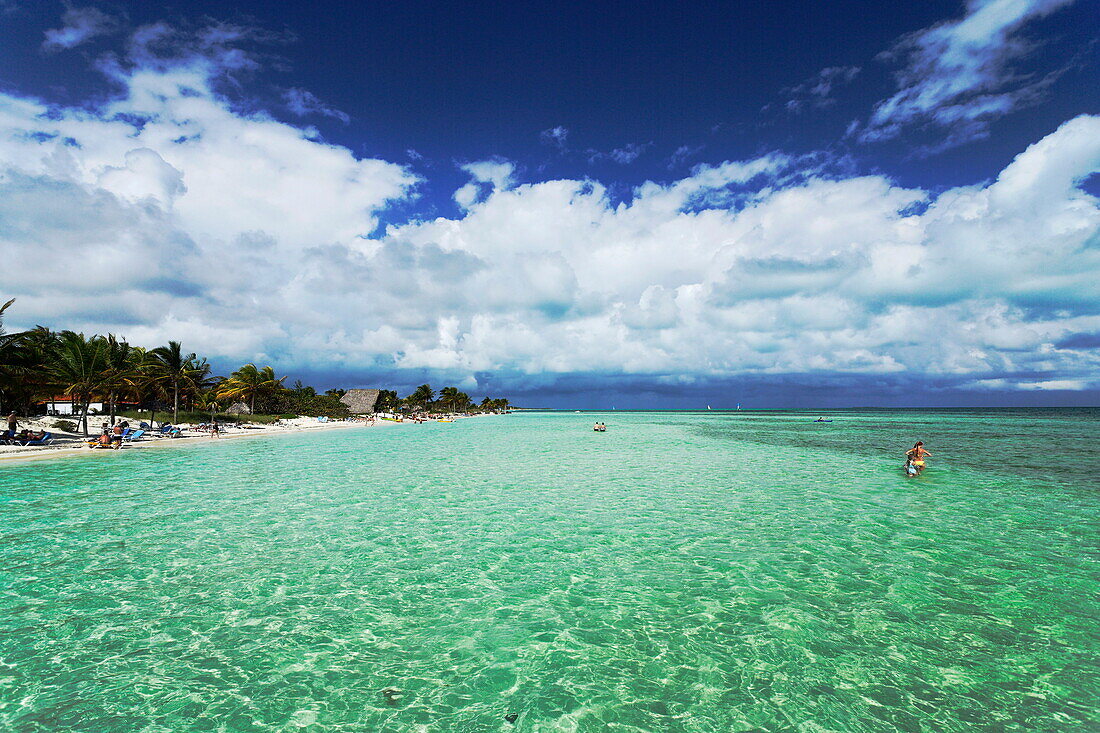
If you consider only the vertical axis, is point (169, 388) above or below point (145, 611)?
above

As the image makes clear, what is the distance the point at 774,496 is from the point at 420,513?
14385 millimetres

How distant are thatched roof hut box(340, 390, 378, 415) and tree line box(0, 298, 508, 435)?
80.9ft

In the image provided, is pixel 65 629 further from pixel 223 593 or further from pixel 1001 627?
pixel 1001 627

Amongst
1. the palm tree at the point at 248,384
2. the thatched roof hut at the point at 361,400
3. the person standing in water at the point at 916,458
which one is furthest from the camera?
the thatched roof hut at the point at 361,400

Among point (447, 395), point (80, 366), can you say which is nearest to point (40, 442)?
point (80, 366)

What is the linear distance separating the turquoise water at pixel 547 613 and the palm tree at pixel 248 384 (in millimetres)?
66574

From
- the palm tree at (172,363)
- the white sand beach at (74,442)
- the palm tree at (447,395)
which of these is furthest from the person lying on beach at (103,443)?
the palm tree at (447,395)

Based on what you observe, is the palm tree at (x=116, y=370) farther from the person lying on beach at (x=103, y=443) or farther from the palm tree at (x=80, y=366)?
the person lying on beach at (x=103, y=443)

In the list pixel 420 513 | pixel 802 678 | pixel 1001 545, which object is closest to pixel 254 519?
pixel 420 513

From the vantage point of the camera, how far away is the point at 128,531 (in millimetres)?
14117

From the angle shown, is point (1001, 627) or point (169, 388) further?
point (169, 388)

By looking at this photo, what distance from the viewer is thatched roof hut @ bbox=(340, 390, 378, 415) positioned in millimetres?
136375

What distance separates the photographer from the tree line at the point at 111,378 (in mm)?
40750

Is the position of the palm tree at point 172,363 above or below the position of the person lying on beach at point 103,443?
above
